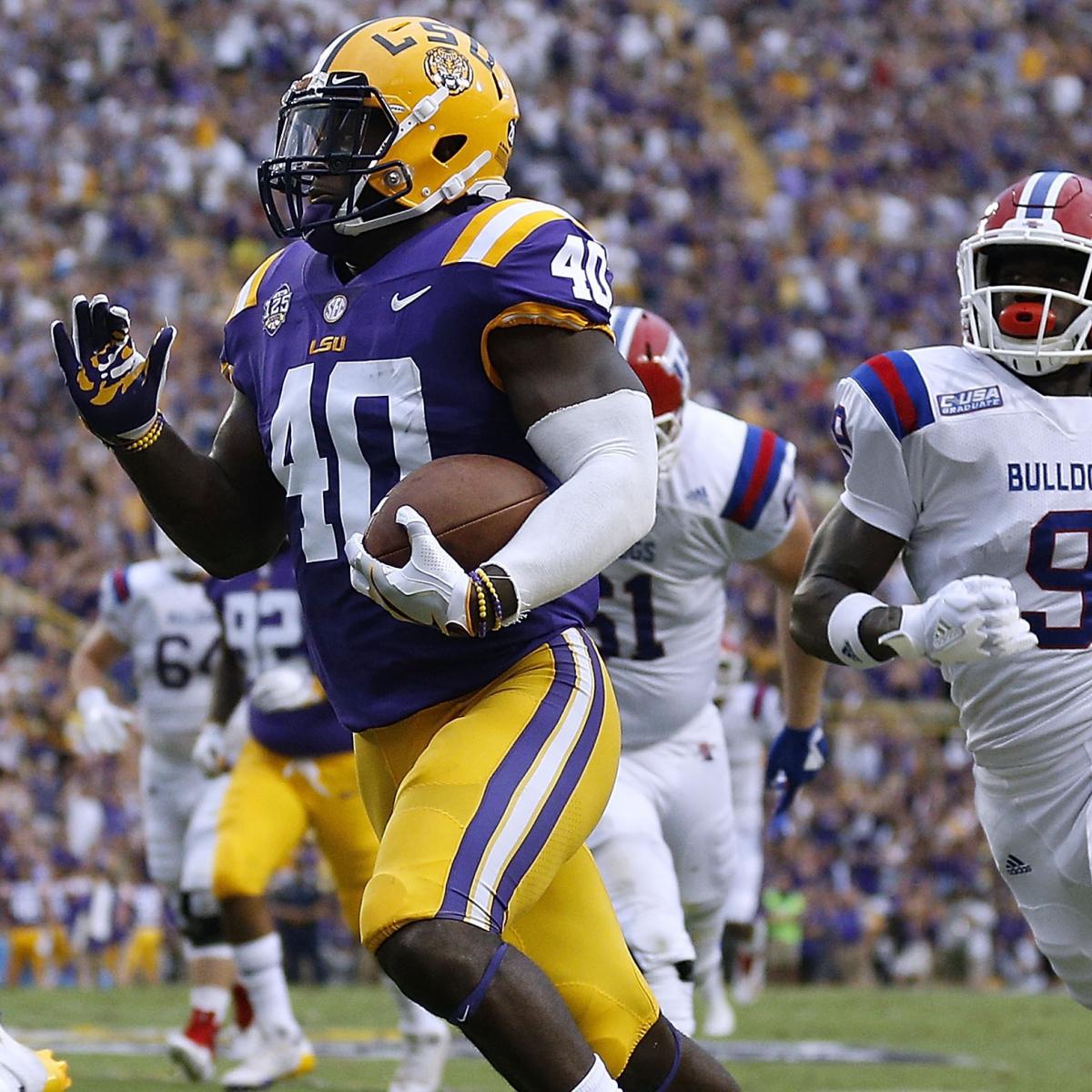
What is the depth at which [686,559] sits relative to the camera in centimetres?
555

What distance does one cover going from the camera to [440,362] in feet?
11.2

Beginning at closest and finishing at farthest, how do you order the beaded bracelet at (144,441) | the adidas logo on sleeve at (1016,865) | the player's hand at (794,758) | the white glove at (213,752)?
the beaded bracelet at (144,441) < the adidas logo on sleeve at (1016,865) < the player's hand at (794,758) < the white glove at (213,752)

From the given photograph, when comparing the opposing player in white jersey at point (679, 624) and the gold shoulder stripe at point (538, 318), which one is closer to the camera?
the gold shoulder stripe at point (538, 318)

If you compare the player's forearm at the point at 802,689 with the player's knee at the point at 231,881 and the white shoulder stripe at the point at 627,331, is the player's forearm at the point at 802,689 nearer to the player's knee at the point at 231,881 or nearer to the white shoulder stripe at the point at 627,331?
the white shoulder stripe at the point at 627,331

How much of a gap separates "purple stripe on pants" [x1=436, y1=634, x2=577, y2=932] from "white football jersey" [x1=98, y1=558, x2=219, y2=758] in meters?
4.73

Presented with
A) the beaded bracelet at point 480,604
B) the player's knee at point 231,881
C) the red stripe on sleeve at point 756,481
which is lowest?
the player's knee at point 231,881

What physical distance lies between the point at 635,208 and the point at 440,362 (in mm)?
15780

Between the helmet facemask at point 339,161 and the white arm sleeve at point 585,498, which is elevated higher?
the helmet facemask at point 339,161

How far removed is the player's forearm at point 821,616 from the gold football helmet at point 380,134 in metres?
0.95

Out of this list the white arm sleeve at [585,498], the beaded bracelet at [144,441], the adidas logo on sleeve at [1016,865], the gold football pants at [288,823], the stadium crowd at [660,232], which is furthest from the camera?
the stadium crowd at [660,232]

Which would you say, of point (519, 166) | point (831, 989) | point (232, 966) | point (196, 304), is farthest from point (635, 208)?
point (232, 966)

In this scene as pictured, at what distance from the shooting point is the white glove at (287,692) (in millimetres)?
6715

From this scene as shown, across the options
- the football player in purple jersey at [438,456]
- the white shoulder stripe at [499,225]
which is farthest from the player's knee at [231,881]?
the white shoulder stripe at [499,225]

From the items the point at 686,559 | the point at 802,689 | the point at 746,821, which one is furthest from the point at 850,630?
the point at 746,821
